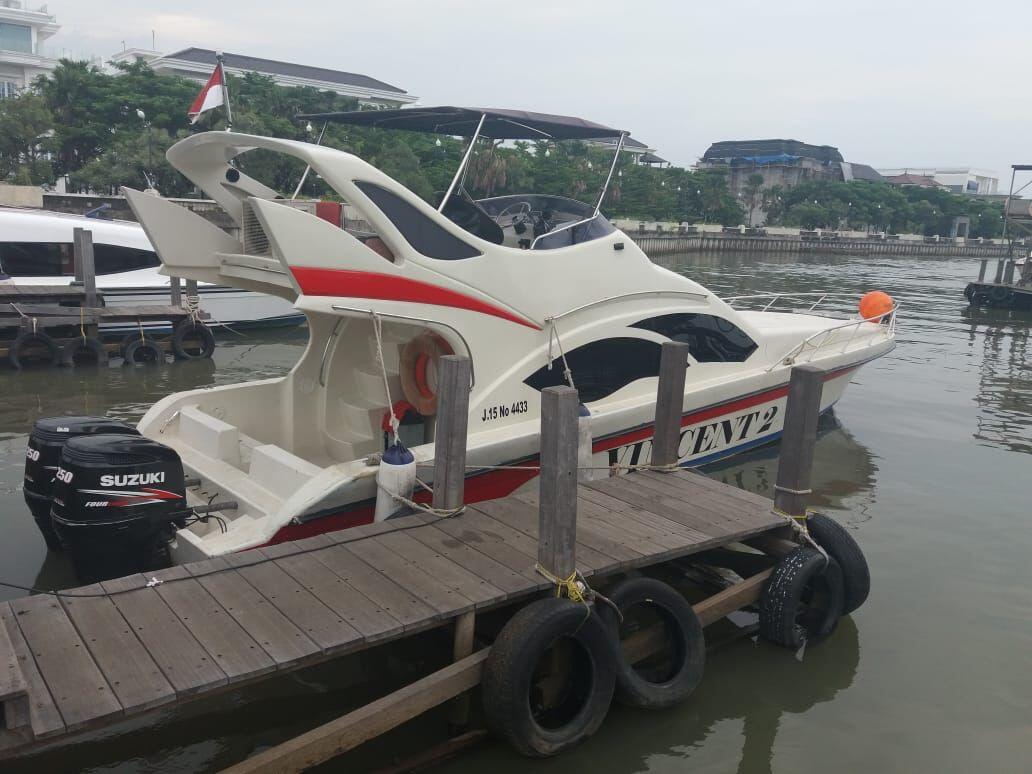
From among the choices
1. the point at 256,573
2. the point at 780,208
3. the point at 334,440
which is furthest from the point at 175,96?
the point at 780,208

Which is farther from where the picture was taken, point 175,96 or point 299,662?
point 175,96

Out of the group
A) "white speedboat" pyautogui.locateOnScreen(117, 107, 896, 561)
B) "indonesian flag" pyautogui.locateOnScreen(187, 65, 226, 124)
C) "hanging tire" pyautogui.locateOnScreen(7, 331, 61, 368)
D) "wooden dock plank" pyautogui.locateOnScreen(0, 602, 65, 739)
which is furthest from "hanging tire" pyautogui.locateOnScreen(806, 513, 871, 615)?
"hanging tire" pyautogui.locateOnScreen(7, 331, 61, 368)

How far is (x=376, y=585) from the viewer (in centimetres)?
413

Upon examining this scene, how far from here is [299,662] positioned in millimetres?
3457

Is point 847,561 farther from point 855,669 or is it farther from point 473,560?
point 473,560

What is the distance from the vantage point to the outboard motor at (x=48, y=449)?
5.44 metres

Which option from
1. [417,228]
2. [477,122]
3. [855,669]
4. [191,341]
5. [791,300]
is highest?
[477,122]

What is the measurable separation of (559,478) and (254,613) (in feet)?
5.21

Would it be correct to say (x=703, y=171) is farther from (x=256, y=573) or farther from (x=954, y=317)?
(x=256, y=573)

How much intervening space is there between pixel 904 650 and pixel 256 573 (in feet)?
13.5

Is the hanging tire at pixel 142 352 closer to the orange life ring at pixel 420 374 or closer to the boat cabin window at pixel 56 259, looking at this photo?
the boat cabin window at pixel 56 259

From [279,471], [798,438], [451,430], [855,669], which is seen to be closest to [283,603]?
[451,430]

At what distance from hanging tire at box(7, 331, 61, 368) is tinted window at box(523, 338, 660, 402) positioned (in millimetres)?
9444

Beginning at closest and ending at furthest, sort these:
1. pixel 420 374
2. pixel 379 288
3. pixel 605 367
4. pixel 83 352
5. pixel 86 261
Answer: pixel 379 288
pixel 420 374
pixel 605 367
pixel 83 352
pixel 86 261
